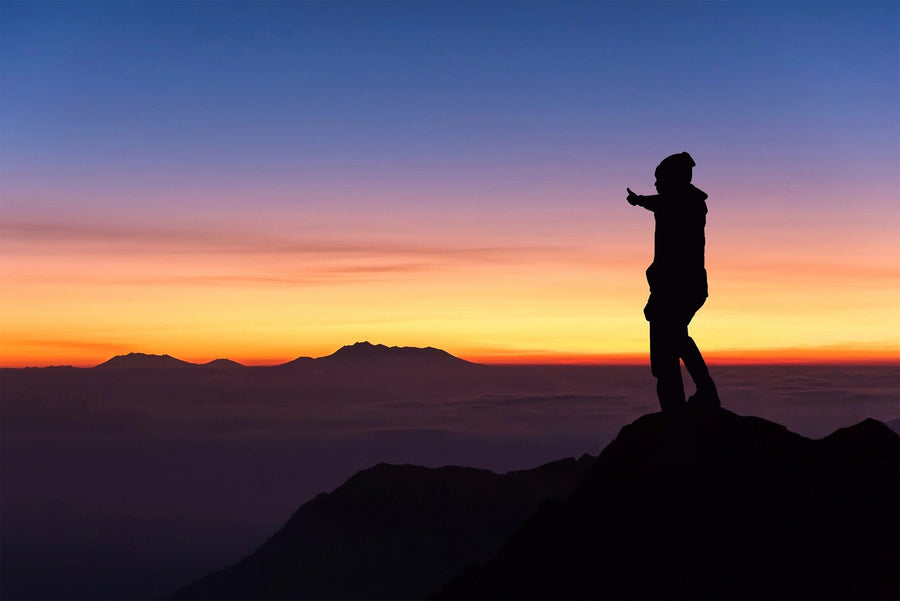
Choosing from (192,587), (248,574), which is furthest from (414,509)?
(192,587)

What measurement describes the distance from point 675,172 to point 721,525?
600 cm

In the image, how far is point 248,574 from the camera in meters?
109

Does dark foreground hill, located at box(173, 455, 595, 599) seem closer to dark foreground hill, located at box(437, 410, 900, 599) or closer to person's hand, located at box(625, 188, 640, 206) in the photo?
dark foreground hill, located at box(437, 410, 900, 599)

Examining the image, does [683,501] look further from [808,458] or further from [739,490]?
[808,458]

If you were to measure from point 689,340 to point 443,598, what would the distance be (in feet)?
20.0

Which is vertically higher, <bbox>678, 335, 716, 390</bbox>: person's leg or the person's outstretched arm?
the person's outstretched arm

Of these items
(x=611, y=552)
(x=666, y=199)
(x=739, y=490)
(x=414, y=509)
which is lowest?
(x=414, y=509)

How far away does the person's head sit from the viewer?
1459 cm

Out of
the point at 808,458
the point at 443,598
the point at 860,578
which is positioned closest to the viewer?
the point at 860,578

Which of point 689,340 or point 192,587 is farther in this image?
point 192,587

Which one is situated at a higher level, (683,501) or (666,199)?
(666,199)

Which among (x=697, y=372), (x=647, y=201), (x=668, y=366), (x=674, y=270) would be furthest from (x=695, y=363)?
(x=647, y=201)

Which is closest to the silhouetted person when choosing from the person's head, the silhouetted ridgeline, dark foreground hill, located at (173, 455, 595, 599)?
the person's head

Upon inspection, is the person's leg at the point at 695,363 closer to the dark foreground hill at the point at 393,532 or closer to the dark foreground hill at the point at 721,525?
the dark foreground hill at the point at 721,525
